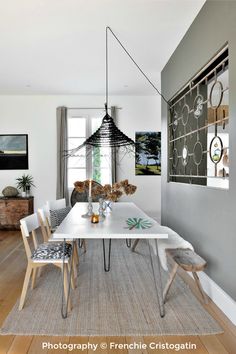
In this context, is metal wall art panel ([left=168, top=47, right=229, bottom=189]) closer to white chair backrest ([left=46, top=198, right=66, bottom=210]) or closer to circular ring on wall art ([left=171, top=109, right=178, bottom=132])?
circular ring on wall art ([left=171, top=109, right=178, bottom=132])

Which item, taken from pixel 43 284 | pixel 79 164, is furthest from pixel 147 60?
pixel 43 284

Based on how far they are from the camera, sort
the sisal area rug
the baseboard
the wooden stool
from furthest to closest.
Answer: the wooden stool
the baseboard
the sisal area rug

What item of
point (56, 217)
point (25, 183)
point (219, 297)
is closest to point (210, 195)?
point (219, 297)

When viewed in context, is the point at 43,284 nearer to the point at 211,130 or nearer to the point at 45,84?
the point at 211,130

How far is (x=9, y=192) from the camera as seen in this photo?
5.77 meters

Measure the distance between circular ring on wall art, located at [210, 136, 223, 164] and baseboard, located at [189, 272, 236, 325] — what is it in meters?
1.16

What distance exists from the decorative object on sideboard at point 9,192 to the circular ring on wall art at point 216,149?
4.31m

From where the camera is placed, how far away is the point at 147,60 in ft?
13.8

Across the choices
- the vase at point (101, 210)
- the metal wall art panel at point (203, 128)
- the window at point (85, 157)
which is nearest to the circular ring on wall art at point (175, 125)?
the metal wall art panel at point (203, 128)

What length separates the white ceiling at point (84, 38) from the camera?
111 inches

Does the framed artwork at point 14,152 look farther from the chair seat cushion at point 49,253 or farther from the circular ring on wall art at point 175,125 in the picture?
the chair seat cushion at point 49,253

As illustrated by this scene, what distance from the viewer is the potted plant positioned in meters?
5.94

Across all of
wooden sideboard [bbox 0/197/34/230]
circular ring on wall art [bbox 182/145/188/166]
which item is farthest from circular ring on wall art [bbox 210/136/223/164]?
wooden sideboard [bbox 0/197/34/230]

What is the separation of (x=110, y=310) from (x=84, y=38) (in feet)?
9.99
